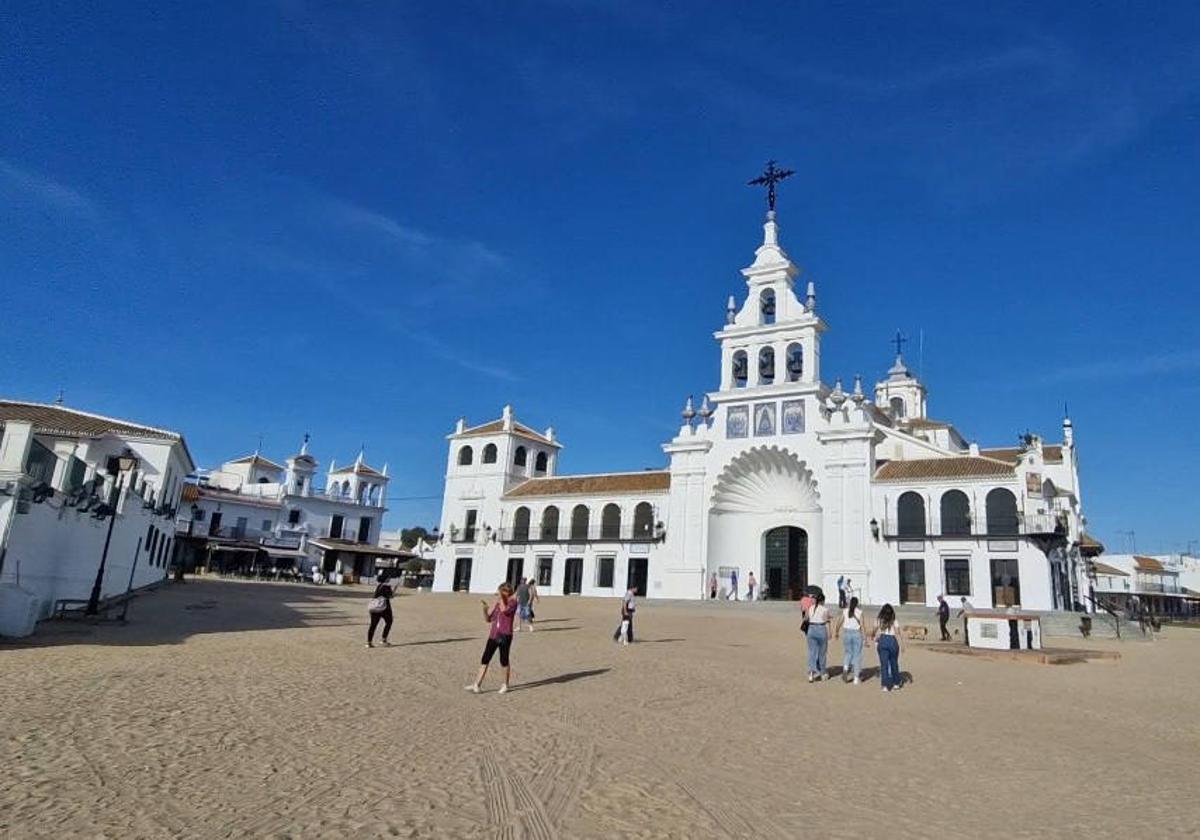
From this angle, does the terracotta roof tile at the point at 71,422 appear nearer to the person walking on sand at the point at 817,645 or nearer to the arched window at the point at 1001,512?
the person walking on sand at the point at 817,645

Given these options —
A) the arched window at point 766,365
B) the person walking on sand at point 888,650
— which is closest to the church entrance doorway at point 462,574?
the arched window at point 766,365

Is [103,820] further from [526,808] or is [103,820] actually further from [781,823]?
[781,823]

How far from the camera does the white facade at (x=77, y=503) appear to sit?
44.6 feet

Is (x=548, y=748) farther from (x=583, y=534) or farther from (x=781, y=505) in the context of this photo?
(x=583, y=534)

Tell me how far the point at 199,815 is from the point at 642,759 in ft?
Answer: 12.3

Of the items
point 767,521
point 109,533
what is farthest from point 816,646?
point 767,521

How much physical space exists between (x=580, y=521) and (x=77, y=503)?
2950cm

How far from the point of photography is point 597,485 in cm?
4478

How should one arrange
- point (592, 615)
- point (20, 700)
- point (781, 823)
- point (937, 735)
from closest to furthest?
point (781, 823) < point (20, 700) < point (937, 735) < point (592, 615)

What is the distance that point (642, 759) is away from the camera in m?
7.06

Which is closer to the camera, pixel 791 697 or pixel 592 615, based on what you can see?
pixel 791 697

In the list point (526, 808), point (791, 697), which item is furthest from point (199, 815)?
point (791, 697)

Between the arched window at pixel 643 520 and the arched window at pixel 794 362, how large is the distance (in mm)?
10522

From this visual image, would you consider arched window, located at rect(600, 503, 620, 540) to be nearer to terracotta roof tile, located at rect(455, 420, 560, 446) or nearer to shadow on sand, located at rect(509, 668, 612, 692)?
terracotta roof tile, located at rect(455, 420, 560, 446)
